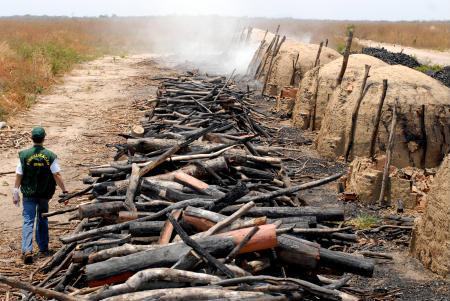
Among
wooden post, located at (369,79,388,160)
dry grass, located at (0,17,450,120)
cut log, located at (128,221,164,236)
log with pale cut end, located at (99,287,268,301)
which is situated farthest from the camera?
dry grass, located at (0,17,450,120)

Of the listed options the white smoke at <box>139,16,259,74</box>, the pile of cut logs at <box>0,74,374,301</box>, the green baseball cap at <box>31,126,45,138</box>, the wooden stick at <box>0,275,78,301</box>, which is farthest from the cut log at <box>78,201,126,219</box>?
the white smoke at <box>139,16,259,74</box>

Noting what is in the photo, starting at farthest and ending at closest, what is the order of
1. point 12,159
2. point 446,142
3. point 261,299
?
point 12,159 < point 446,142 < point 261,299

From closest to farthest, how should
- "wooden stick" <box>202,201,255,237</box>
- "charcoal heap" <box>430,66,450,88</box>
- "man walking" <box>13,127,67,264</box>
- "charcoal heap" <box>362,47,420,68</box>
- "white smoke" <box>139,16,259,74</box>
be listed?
"wooden stick" <box>202,201,255,237</box> < "man walking" <box>13,127,67,264</box> < "charcoal heap" <box>430,66,450,88</box> < "charcoal heap" <box>362,47,420,68</box> < "white smoke" <box>139,16,259,74</box>

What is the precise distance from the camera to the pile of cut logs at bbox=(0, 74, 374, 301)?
5246 mm

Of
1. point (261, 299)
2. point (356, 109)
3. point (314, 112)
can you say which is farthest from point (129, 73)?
point (261, 299)

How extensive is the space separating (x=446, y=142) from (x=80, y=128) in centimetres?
1132

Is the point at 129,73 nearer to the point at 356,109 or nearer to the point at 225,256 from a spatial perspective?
the point at 356,109

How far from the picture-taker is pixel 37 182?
783cm

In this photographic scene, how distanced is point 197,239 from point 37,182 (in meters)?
3.36

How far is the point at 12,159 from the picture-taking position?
13.4 meters

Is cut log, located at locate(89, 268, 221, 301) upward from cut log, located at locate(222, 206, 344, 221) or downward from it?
downward

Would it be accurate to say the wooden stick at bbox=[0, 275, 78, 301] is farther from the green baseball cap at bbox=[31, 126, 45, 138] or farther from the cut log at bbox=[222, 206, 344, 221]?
the green baseball cap at bbox=[31, 126, 45, 138]

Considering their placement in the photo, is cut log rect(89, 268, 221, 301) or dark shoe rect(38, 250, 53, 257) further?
dark shoe rect(38, 250, 53, 257)

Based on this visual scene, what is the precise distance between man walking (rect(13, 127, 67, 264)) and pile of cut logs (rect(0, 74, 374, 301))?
2.33ft
